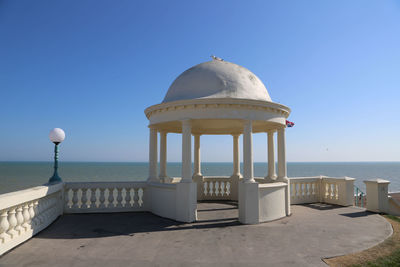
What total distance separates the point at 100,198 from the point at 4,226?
4830 mm

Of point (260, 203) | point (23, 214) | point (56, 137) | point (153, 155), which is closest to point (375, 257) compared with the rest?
point (260, 203)

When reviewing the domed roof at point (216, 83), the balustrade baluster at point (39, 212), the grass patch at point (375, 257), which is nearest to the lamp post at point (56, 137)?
the balustrade baluster at point (39, 212)

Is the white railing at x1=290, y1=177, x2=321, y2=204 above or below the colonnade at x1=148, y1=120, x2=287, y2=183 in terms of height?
below

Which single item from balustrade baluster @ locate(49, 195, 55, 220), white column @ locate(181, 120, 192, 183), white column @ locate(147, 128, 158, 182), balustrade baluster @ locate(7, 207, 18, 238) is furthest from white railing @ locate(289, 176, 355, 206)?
balustrade baluster @ locate(7, 207, 18, 238)

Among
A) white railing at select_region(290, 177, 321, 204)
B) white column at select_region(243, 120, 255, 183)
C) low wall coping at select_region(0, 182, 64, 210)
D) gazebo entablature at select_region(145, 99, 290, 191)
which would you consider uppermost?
gazebo entablature at select_region(145, 99, 290, 191)

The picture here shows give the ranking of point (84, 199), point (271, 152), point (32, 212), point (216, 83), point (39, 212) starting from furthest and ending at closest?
point (271, 152) < point (84, 199) < point (216, 83) < point (39, 212) < point (32, 212)

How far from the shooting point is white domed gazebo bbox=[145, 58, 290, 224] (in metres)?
9.36

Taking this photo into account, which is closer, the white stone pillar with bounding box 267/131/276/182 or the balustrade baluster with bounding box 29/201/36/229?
the balustrade baluster with bounding box 29/201/36/229

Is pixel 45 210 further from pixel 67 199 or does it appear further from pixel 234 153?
pixel 234 153

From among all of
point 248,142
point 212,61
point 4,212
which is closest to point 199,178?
point 248,142

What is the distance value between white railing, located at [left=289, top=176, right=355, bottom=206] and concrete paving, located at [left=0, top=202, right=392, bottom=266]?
86.8 inches

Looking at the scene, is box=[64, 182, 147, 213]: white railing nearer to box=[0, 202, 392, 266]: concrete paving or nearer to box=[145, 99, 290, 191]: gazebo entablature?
box=[0, 202, 392, 266]: concrete paving

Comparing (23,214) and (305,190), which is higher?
(23,214)

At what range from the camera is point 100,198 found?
10820mm
